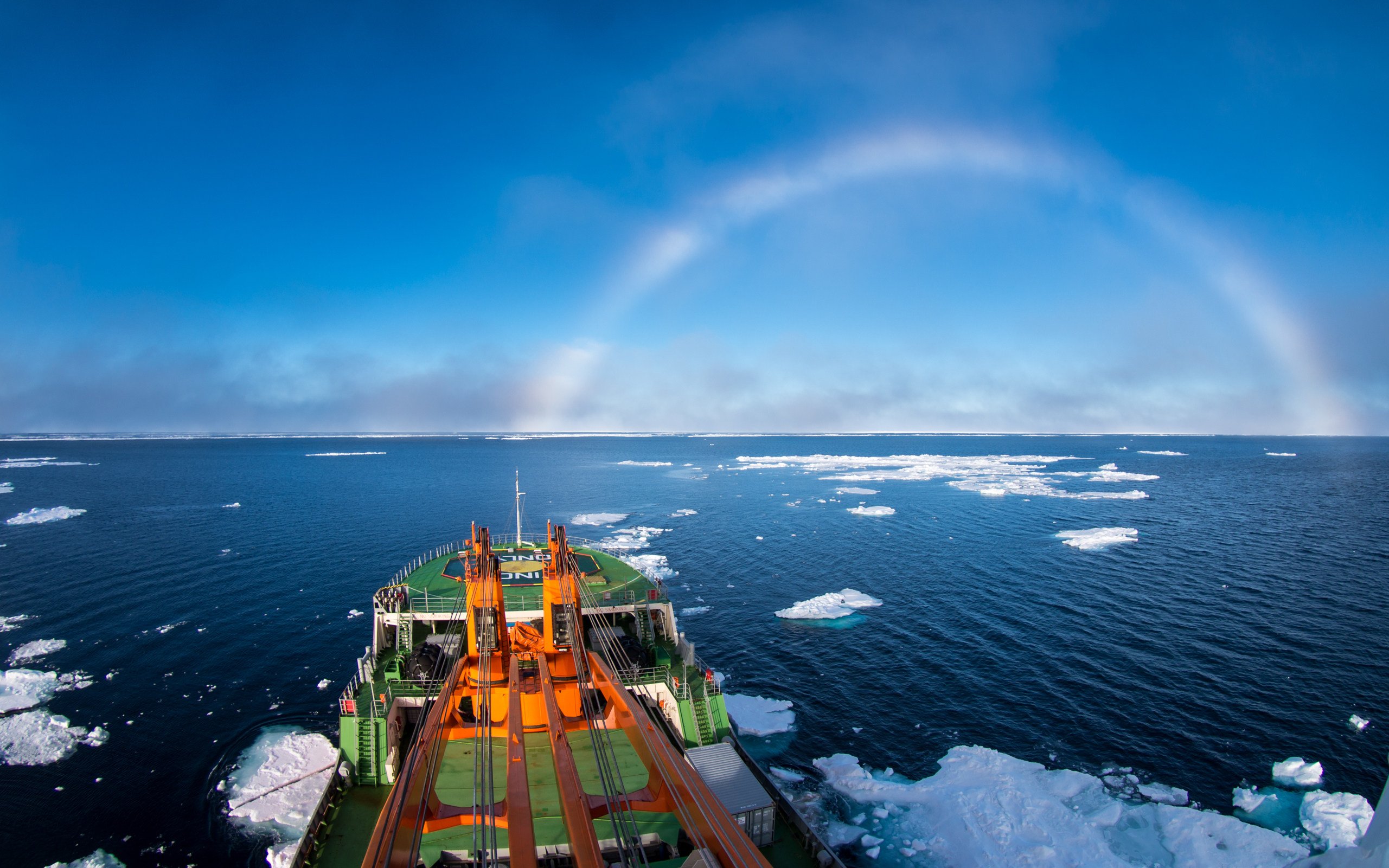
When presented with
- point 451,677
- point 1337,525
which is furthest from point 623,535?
point 1337,525

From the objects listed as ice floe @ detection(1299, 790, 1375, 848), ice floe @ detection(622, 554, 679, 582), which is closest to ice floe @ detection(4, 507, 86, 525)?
ice floe @ detection(622, 554, 679, 582)

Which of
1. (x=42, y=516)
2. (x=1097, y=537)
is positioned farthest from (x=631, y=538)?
(x=42, y=516)

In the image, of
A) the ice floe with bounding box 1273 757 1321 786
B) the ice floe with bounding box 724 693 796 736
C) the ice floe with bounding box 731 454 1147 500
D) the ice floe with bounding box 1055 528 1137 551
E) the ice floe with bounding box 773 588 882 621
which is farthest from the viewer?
the ice floe with bounding box 731 454 1147 500

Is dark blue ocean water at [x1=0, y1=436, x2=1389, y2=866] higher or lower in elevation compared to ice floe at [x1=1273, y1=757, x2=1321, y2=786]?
higher

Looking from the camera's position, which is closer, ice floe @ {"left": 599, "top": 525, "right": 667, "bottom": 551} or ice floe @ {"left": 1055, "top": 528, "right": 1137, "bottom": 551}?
ice floe @ {"left": 1055, "top": 528, "right": 1137, "bottom": 551}

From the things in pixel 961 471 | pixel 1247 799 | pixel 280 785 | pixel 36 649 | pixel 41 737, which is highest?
pixel 961 471

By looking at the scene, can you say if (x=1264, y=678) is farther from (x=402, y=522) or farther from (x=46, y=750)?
(x=402, y=522)

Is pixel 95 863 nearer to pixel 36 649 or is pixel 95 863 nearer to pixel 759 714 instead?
pixel 36 649

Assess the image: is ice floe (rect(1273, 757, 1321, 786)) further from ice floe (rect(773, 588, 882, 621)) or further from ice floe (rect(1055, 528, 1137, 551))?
ice floe (rect(1055, 528, 1137, 551))
